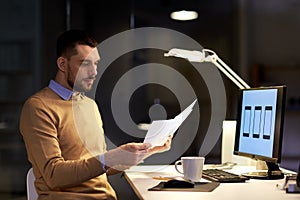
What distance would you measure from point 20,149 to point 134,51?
4.44ft

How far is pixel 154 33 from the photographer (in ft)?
15.2

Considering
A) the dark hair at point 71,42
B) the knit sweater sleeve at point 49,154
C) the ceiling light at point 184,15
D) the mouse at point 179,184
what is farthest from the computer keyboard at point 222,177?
the ceiling light at point 184,15

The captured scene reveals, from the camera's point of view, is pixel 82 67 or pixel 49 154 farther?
pixel 82 67

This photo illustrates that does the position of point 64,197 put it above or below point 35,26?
below

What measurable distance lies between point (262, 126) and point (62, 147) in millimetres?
840

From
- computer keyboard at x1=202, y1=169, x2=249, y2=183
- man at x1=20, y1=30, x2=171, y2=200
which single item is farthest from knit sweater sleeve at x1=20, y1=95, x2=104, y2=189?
computer keyboard at x1=202, y1=169, x2=249, y2=183

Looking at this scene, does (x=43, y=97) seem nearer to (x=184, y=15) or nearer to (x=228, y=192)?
(x=228, y=192)

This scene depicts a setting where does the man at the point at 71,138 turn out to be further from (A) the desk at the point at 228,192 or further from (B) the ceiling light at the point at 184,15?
(B) the ceiling light at the point at 184,15

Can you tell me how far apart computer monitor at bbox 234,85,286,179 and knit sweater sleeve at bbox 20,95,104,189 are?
0.69 meters

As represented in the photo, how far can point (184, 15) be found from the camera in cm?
465

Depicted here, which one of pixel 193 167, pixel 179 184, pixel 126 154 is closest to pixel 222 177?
pixel 193 167

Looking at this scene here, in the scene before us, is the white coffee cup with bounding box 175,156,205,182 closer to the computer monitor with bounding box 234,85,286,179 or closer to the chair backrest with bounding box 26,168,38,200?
the computer monitor with bounding box 234,85,286,179

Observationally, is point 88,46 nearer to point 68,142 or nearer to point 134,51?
point 68,142

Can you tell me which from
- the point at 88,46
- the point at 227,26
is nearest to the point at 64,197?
the point at 88,46
